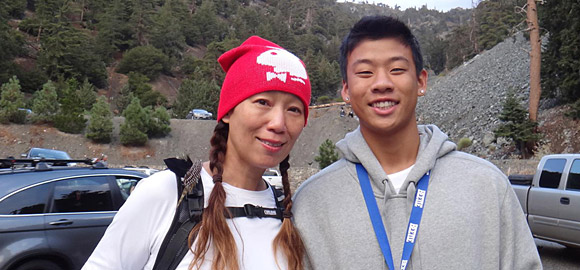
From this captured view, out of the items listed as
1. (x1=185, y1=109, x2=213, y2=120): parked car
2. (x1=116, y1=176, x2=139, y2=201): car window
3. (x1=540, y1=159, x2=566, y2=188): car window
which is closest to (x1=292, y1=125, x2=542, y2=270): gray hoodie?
(x1=116, y1=176, x2=139, y2=201): car window

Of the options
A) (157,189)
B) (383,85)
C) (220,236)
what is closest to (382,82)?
(383,85)

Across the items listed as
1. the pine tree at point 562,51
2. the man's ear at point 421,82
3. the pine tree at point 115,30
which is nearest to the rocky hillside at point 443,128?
the pine tree at point 562,51

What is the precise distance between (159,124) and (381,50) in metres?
43.8

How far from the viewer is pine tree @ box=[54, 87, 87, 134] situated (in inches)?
1624

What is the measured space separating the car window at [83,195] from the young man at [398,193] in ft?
15.2

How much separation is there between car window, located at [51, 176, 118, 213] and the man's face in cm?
490

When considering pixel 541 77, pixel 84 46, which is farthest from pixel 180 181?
pixel 84 46

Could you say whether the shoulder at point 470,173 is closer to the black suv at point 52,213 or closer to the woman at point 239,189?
the woman at point 239,189

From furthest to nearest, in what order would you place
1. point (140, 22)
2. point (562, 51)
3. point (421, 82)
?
1. point (140, 22)
2. point (562, 51)
3. point (421, 82)

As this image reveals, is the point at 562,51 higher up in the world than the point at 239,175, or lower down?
lower down

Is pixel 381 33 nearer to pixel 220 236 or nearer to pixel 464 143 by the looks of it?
pixel 220 236

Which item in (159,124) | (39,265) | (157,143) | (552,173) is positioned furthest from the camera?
(159,124)

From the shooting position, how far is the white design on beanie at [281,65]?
7.25 feet

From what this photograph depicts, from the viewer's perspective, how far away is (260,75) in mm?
2199
